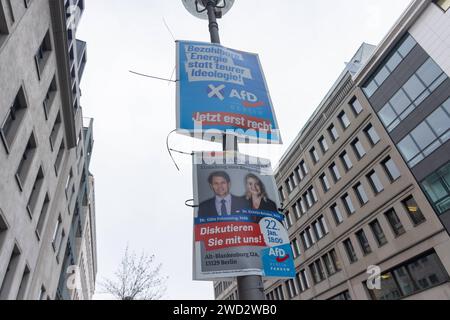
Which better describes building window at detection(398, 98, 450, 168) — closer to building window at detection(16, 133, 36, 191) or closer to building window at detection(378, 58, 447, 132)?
building window at detection(378, 58, 447, 132)

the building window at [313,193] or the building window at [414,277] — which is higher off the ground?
the building window at [313,193]

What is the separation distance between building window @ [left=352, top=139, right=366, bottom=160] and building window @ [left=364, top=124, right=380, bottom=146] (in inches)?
36.6

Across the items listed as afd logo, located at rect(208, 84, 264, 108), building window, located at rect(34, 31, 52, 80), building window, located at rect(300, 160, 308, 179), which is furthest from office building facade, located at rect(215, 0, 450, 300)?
building window, located at rect(34, 31, 52, 80)

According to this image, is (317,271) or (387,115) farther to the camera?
(317,271)

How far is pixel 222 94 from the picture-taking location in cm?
507

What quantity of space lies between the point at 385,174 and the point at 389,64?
880 centimetres

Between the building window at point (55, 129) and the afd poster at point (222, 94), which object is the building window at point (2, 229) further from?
the afd poster at point (222, 94)

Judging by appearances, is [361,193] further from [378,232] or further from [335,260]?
Result: [335,260]

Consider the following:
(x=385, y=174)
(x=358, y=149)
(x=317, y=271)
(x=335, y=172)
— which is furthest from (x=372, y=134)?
(x=317, y=271)

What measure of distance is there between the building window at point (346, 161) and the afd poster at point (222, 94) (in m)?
25.2

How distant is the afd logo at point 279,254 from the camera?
148 inches

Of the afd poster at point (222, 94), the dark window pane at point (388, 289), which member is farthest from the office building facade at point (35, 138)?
the dark window pane at point (388, 289)

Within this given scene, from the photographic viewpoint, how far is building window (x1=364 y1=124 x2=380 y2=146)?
86.9 ft

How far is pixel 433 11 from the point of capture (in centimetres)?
2222
